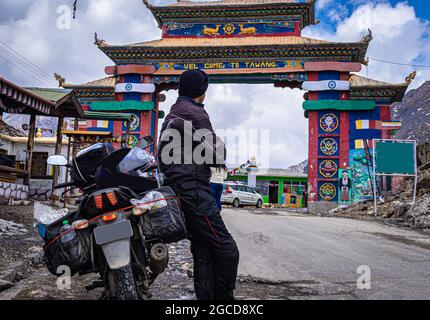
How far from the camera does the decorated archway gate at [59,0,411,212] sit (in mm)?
18719

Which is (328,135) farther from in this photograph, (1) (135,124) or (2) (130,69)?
(2) (130,69)

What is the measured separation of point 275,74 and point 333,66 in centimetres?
268

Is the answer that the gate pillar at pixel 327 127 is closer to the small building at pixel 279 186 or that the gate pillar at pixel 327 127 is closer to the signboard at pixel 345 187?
the signboard at pixel 345 187

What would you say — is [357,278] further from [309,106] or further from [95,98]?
[95,98]

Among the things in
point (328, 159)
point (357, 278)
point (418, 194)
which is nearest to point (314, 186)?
point (328, 159)

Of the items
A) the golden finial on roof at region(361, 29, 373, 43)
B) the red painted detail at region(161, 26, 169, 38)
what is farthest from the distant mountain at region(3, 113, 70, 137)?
the golden finial on roof at region(361, 29, 373, 43)

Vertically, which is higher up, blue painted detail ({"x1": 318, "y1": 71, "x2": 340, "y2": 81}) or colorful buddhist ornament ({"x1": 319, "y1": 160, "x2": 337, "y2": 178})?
blue painted detail ({"x1": 318, "y1": 71, "x2": 340, "y2": 81})

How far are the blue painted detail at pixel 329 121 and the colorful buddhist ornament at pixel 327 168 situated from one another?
1450 mm

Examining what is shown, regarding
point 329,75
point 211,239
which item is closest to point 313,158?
point 329,75

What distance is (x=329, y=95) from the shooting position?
19156 millimetres

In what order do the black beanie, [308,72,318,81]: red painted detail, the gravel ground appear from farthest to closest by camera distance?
[308,72,318,81]: red painted detail
the gravel ground
the black beanie

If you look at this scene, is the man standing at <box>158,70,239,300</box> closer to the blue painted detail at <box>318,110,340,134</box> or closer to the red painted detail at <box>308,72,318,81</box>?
the blue painted detail at <box>318,110,340,134</box>

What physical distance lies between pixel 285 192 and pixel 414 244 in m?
33.9
